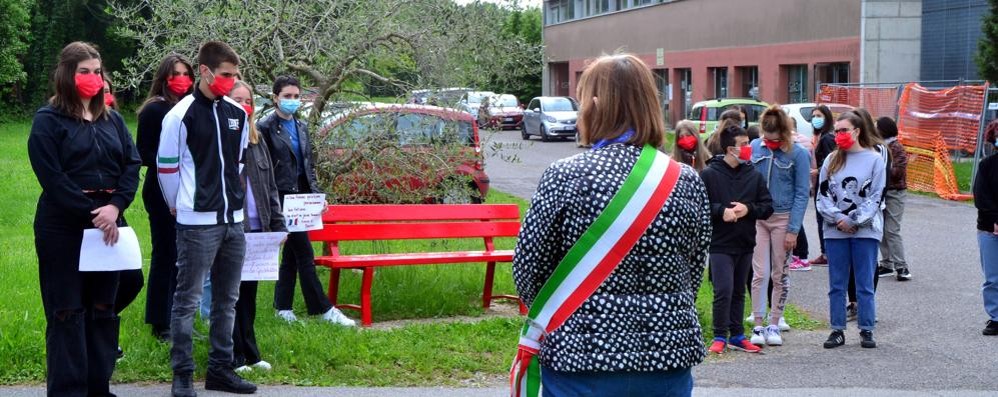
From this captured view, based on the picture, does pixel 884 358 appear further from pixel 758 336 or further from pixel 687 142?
pixel 687 142

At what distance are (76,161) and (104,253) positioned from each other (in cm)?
48

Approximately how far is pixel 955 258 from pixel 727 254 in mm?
5959

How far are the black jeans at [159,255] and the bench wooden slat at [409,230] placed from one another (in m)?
1.17

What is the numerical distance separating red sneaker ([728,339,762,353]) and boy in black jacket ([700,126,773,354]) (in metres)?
0.01

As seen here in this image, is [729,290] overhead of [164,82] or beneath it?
beneath

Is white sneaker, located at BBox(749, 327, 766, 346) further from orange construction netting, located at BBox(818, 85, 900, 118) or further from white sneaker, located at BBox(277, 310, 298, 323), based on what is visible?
orange construction netting, located at BBox(818, 85, 900, 118)

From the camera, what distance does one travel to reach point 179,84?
283 inches

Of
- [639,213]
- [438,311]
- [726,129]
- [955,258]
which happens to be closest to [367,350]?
[438,311]

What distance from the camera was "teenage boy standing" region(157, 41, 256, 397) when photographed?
6.04 m

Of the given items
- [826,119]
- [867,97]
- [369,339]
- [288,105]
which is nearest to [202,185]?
[288,105]

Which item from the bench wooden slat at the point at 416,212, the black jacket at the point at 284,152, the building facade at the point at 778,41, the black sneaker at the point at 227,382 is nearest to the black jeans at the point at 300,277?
the black jacket at the point at 284,152

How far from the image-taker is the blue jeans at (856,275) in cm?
816

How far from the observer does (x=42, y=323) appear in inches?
309

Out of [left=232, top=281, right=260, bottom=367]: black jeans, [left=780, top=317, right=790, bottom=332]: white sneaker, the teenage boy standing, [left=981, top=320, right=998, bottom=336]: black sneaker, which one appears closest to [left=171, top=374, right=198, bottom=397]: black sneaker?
the teenage boy standing
